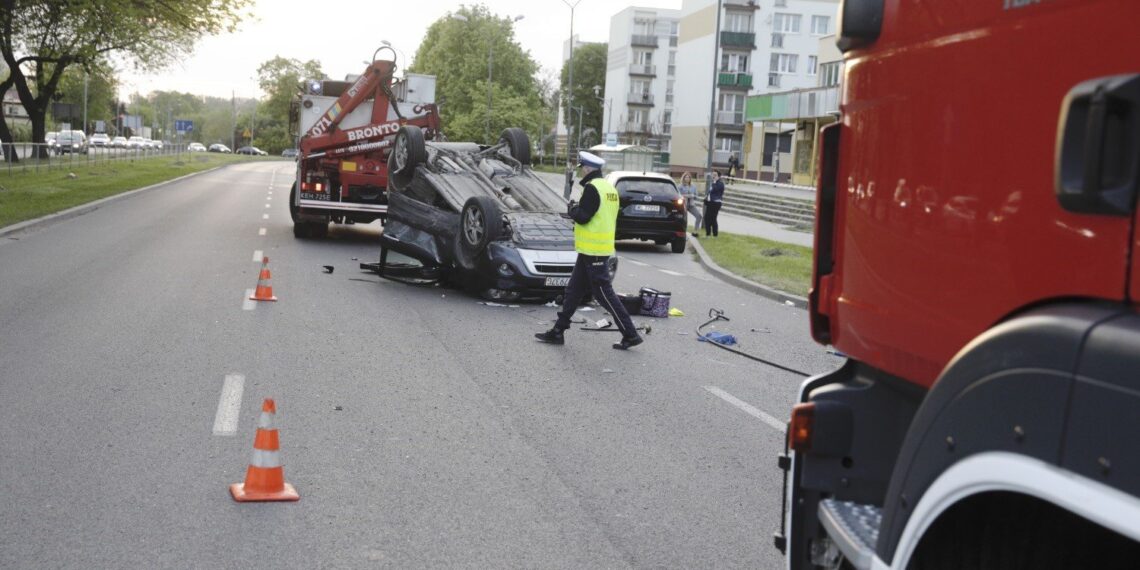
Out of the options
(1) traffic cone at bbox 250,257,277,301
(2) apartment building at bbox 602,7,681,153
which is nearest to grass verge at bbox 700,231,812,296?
(1) traffic cone at bbox 250,257,277,301

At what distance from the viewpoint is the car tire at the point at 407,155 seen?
54.7 ft

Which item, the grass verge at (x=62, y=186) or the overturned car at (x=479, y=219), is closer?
the overturned car at (x=479, y=219)

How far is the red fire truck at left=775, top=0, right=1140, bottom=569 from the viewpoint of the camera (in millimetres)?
2037

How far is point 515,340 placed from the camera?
11.5m

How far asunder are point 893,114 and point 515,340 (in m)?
8.64

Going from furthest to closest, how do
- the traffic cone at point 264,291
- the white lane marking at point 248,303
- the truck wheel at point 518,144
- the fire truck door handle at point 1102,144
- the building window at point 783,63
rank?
1. the building window at point 783,63
2. the truck wheel at point 518,144
3. the traffic cone at point 264,291
4. the white lane marking at point 248,303
5. the fire truck door handle at point 1102,144

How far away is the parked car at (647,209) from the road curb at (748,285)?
5.03 ft

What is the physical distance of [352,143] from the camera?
21297mm

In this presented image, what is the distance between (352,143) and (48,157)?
28014mm

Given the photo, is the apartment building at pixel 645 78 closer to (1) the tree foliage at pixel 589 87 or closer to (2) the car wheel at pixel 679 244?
(1) the tree foliage at pixel 589 87

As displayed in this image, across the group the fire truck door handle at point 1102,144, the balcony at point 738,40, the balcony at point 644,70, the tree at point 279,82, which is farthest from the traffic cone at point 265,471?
the tree at point 279,82

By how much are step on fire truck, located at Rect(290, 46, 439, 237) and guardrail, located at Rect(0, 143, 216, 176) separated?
20382 millimetres

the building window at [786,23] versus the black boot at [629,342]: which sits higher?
the building window at [786,23]

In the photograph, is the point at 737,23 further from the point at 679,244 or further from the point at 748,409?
the point at 748,409
